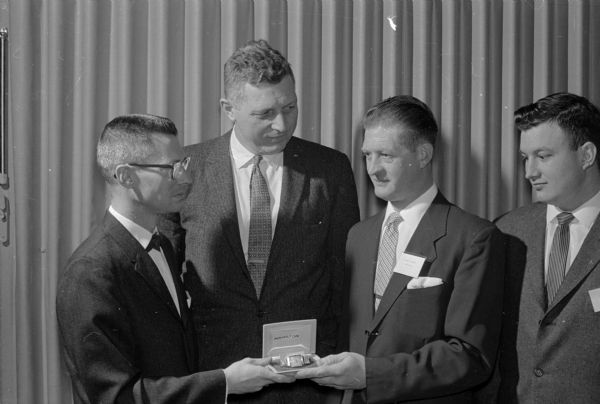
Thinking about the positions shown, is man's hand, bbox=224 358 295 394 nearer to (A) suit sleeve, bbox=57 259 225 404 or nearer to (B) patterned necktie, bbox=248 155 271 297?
(A) suit sleeve, bbox=57 259 225 404

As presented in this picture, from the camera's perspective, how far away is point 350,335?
2.62 metres

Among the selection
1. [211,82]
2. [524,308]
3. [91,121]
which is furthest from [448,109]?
[91,121]

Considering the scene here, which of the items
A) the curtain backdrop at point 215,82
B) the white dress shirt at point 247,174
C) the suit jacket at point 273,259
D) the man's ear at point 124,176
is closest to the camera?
the man's ear at point 124,176

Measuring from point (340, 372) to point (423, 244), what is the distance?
0.52 metres

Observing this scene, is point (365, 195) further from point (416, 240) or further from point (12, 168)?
point (12, 168)

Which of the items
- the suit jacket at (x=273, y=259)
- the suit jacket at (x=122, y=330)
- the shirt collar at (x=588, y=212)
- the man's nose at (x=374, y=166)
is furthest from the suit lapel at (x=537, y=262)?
the suit jacket at (x=122, y=330)

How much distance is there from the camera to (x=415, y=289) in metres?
2.43

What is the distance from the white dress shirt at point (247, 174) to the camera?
2872 millimetres

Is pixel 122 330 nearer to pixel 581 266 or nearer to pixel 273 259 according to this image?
pixel 273 259

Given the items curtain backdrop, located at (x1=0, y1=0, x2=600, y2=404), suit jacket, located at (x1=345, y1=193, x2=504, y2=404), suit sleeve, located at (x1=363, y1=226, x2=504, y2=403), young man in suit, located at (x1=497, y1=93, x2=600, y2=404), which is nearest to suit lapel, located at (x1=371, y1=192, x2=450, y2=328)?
suit jacket, located at (x1=345, y1=193, x2=504, y2=404)

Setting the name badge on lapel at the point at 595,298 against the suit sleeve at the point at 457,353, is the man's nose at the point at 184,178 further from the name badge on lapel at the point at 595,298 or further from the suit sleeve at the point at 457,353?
the name badge on lapel at the point at 595,298

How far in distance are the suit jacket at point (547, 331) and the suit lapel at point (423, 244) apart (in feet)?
1.12

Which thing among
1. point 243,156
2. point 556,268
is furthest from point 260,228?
point 556,268

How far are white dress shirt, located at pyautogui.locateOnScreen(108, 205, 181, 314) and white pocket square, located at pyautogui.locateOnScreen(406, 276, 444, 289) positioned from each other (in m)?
0.79
